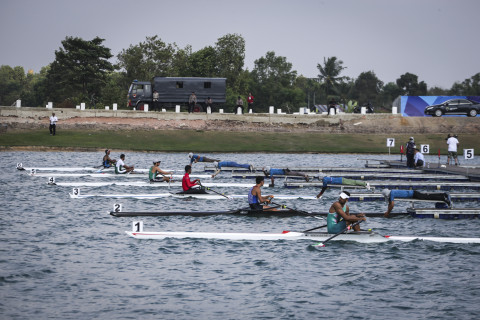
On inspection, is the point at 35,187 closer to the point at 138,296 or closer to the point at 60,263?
the point at 60,263

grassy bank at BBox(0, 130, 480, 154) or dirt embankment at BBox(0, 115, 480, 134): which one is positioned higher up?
dirt embankment at BBox(0, 115, 480, 134)

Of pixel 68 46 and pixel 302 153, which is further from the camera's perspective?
pixel 68 46

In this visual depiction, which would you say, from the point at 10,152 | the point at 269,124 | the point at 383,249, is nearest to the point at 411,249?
the point at 383,249

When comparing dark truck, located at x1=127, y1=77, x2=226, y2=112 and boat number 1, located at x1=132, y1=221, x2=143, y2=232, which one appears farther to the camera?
dark truck, located at x1=127, y1=77, x2=226, y2=112

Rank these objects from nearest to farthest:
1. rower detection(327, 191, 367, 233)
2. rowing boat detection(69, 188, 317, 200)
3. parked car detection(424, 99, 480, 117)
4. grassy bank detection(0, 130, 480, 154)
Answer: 1. rower detection(327, 191, 367, 233)
2. rowing boat detection(69, 188, 317, 200)
3. grassy bank detection(0, 130, 480, 154)
4. parked car detection(424, 99, 480, 117)

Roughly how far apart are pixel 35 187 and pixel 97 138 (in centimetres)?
3197

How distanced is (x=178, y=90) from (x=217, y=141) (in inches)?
436

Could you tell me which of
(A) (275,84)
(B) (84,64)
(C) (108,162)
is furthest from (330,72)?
(C) (108,162)

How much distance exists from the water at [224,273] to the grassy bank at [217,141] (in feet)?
128

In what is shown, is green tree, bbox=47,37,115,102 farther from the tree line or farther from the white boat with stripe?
the white boat with stripe

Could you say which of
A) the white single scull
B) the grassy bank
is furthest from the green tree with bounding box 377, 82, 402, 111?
the white single scull

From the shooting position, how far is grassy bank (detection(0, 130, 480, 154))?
65.6 m

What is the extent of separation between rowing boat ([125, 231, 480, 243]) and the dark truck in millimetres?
55529

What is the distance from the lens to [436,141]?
238 ft
